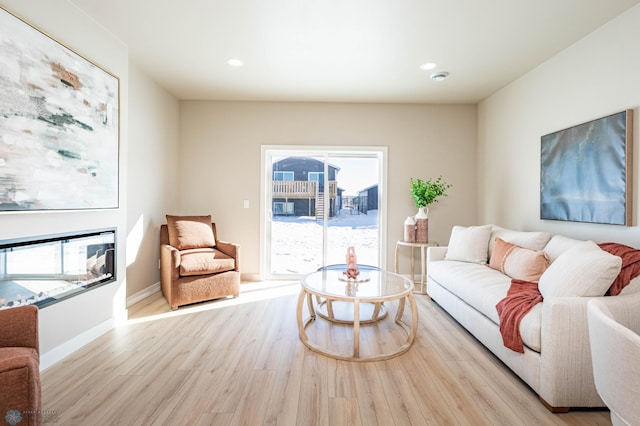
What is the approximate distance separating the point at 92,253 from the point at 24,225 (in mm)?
663

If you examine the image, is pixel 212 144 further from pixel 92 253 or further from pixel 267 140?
pixel 92 253

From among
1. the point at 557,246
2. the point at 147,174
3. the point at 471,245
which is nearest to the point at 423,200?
the point at 471,245

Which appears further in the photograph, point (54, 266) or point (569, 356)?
point (54, 266)

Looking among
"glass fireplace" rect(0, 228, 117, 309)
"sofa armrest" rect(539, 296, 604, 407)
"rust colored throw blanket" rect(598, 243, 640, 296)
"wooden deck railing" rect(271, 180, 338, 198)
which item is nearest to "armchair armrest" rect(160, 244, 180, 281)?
"glass fireplace" rect(0, 228, 117, 309)

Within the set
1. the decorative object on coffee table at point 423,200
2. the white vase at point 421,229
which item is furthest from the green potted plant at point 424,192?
the white vase at point 421,229

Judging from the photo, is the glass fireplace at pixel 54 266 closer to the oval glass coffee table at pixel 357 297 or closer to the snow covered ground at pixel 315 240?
the oval glass coffee table at pixel 357 297

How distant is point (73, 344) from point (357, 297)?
2.17 m

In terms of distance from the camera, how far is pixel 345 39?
2824 millimetres

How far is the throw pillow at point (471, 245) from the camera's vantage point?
3463 mm

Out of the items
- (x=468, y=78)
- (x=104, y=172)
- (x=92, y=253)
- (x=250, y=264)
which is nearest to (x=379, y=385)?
(x=92, y=253)

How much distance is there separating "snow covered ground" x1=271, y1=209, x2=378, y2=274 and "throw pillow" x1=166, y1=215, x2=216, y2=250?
1.04 m

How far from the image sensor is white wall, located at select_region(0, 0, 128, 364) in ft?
6.78

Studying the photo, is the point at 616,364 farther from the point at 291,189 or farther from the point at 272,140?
the point at 272,140

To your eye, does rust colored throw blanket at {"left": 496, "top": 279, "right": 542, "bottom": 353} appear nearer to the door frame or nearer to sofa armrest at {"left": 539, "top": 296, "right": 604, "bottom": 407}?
sofa armrest at {"left": 539, "top": 296, "right": 604, "bottom": 407}
